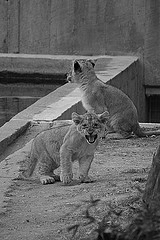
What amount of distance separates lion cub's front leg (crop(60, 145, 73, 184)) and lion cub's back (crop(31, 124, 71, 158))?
333 millimetres

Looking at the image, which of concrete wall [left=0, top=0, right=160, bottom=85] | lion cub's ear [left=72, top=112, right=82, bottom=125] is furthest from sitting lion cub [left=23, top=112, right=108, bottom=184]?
concrete wall [left=0, top=0, right=160, bottom=85]

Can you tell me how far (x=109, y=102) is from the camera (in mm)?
12500

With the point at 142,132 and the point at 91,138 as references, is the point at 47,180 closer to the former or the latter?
the point at 91,138

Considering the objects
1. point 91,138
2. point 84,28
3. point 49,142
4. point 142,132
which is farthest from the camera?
point 84,28

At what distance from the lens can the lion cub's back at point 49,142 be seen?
28.8ft

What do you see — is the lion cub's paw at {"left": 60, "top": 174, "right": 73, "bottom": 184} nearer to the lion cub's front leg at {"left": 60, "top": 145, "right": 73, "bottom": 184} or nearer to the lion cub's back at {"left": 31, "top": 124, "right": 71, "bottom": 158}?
the lion cub's front leg at {"left": 60, "top": 145, "right": 73, "bottom": 184}

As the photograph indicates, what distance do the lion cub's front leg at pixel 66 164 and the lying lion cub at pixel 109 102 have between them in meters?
3.83

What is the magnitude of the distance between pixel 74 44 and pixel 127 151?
9129mm

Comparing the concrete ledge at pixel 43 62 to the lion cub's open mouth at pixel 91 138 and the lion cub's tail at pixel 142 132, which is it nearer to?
the lion cub's tail at pixel 142 132

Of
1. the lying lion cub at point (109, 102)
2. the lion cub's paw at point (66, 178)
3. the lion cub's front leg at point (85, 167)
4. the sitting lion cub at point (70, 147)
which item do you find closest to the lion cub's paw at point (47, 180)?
the sitting lion cub at point (70, 147)

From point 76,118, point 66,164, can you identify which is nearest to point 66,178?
point 66,164

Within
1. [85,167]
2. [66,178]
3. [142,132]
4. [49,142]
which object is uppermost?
[49,142]

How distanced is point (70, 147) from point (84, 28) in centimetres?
1129

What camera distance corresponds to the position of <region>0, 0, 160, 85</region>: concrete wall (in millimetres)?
18891
